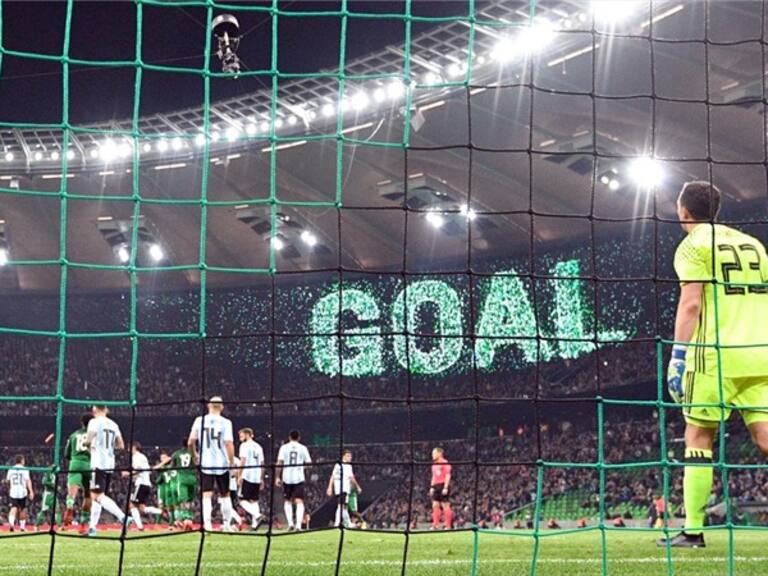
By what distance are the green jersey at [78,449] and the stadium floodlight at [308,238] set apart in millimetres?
17658

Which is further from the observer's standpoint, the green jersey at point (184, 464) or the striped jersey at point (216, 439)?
the green jersey at point (184, 464)

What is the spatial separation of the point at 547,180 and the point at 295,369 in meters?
11.6

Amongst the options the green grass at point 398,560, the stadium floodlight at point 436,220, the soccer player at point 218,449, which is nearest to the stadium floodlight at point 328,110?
the stadium floodlight at point 436,220

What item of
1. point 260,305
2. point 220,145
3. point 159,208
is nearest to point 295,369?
point 260,305

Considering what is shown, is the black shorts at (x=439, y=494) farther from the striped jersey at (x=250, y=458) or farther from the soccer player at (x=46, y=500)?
the soccer player at (x=46, y=500)

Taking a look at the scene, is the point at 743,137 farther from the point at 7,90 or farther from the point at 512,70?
the point at 7,90

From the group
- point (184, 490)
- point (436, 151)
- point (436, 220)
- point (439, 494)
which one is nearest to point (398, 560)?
point (184, 490)

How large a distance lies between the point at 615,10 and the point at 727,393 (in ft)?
45.5

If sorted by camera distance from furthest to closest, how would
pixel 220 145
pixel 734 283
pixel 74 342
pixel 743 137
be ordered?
pixel 74 342 → pixel 220 145 → pixel 743 137 → pixel 734 283

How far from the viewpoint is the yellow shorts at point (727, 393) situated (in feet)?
17.8

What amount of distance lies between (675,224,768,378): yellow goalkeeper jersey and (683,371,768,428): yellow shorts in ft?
0.19

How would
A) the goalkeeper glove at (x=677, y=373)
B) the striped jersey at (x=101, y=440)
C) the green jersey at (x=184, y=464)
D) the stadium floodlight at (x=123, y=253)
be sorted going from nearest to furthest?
the goalkeeper glove at (x=677, y=373) → the striped jersey at (x=101, y=440) → the green jersey at (x=184, y=464) → the stadium floodlight at (x=123, y=253)

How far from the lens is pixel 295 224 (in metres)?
29.0

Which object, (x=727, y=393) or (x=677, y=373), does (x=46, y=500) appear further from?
(x=727, y=393)
